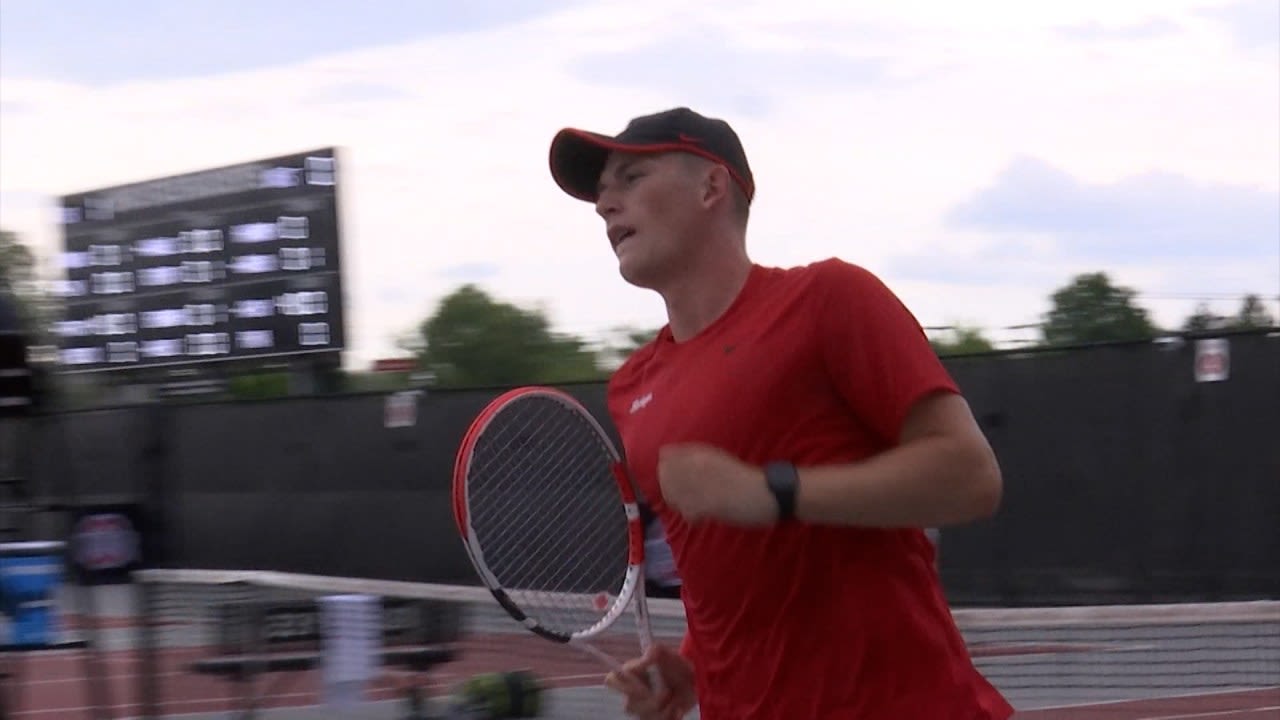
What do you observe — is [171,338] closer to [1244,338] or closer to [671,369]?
[1244,338]

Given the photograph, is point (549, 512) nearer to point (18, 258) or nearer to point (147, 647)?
point (147, 647)

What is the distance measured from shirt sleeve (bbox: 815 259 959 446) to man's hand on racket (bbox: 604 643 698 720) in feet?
1.95

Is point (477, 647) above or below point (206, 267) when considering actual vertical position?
below

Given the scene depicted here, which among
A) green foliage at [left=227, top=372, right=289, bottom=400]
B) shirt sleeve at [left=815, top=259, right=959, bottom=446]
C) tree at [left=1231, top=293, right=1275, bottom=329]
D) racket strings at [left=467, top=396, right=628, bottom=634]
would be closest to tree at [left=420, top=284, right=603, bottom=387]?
green foliage at [left=227, top=372, right=289, bottom=400]

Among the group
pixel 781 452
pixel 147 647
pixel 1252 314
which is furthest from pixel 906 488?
pixel 1252 314

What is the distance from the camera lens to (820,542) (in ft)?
7.32

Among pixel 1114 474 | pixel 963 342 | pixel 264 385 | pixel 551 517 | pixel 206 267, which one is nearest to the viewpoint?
pixel 551 517

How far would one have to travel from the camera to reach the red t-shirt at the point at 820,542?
2.15 meters

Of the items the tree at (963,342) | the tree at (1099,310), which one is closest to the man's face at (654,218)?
the tree at (963,342)

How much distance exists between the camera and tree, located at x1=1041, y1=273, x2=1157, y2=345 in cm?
1805

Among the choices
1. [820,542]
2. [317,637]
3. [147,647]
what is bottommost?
[147,647]

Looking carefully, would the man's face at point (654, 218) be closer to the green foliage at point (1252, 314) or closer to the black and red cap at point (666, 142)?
the black and red cap at point (666, 142)

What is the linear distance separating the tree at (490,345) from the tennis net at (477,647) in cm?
1886

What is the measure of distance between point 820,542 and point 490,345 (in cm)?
2653
